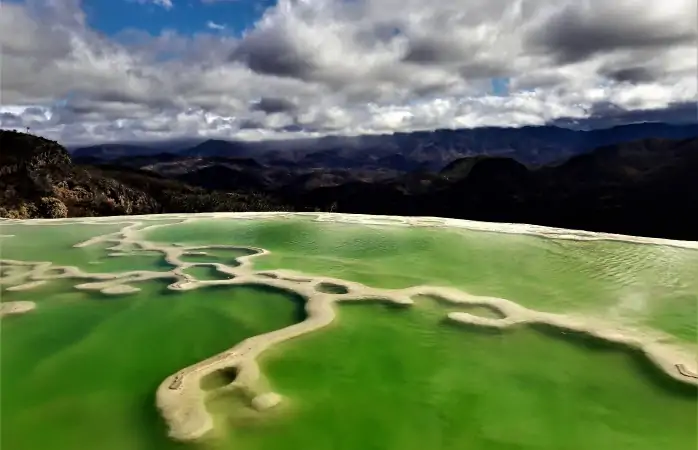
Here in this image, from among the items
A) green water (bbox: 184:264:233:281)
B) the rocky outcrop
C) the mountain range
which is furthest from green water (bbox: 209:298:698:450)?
the mountain range

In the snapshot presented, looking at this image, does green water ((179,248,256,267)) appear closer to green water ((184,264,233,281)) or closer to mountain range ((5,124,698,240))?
green water ((184,264,233,281))

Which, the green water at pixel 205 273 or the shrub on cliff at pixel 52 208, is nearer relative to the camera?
the green water at pixel 205 273

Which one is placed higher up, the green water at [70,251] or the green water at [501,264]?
the green water at [501,264]

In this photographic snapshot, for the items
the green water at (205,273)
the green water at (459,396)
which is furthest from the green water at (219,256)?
the green water at (459,396)

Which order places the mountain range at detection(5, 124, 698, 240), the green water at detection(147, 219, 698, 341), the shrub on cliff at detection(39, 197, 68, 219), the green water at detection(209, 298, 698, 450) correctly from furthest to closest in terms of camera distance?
the mountain range at detection(5, 124, 698, 240) < the shrub on cliff at detection(39, 197, 68, 219) < the green water at detection(147, 219, 698, 341) < the green water at detection(209, 298, 698, 450)

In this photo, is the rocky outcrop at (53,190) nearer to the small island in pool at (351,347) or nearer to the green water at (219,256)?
the green water at (219,256)
